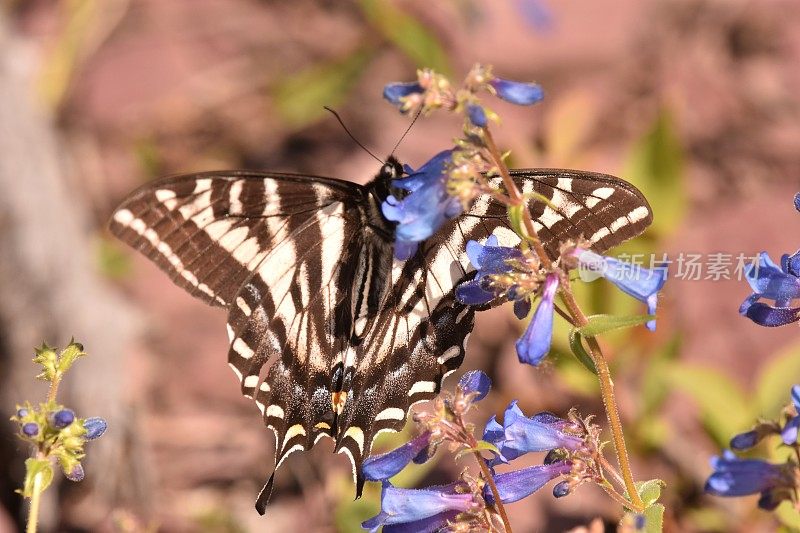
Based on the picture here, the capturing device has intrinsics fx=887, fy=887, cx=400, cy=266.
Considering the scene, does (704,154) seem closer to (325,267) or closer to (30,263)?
(325,267)

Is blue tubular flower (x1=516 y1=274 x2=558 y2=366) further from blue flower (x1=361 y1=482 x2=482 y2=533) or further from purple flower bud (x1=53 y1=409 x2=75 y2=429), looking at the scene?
purple flower bud (x1=53 y1=409 x2=75 y2=429)

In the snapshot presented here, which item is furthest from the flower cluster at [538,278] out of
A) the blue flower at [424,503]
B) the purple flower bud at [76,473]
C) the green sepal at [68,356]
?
the purple flower bud at [76,473]

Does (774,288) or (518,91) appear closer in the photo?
(518,91)

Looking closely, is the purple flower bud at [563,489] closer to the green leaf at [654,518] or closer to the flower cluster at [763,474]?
the green leaf at [654,518]

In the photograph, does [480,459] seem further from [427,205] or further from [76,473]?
[76,473]

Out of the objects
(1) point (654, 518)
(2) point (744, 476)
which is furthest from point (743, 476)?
(1) point (654, 518)
